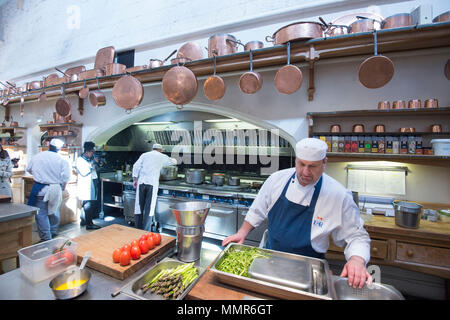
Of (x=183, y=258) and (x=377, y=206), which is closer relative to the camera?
(x=183, y=258)

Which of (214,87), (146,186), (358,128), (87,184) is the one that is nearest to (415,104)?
(358,128)

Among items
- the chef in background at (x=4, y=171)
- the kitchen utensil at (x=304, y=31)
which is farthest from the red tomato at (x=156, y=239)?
the chef in background at (x=4, y=171)

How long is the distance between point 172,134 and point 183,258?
14.8 ft

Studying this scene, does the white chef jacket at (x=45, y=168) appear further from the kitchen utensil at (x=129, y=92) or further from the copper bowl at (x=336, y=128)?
the copper bowl at (x=336, y=128)

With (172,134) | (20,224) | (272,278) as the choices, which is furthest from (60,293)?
(172,134)

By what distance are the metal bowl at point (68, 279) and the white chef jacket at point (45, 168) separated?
12.2 feet

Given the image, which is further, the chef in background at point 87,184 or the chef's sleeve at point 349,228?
the chef in background at point 87,184

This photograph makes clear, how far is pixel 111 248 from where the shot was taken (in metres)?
1.60

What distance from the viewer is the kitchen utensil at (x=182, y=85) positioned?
9.38ft

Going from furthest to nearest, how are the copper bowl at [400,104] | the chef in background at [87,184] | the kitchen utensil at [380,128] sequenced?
the chef in background at [87,184], the kitchen utensil at [380,128], the copper bowl at [400,104]

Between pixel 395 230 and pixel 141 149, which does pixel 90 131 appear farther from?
pixel 395 230

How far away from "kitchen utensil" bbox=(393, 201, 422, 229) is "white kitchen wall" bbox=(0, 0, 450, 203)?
79 centimetres

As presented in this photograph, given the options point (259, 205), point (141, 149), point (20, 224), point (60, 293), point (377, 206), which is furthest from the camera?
point (141, 149)

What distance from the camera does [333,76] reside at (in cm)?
298
